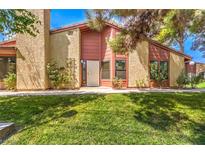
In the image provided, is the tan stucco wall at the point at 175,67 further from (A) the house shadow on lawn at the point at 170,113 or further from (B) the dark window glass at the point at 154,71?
(A) the house shadow on lawn at the point at 170,113

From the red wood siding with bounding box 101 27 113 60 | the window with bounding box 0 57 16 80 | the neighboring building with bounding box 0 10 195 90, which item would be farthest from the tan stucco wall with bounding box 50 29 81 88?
the window with bounding box 0 57 16 80

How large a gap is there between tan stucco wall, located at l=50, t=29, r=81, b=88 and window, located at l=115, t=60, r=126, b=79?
2.32 meters

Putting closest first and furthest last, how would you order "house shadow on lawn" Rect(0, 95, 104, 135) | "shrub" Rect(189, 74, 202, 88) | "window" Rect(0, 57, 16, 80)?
1. "house shadow on lawn" Rect(0, 95, 104, 135)
2. "window" Rect(0, 57, 16, 80)
3. "shrub" Rect(189, 74, 202, 88)

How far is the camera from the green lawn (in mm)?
4723

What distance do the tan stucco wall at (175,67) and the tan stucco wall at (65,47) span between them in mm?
5936

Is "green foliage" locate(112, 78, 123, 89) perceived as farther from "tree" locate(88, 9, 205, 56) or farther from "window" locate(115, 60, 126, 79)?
"tree" locate(88, 9, 205, 56)

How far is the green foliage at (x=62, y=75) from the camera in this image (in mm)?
10781

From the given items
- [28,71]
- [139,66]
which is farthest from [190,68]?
[28,71]

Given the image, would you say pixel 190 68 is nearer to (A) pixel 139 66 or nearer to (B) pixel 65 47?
(A) pixel 139 66

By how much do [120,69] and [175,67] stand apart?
373 centimetres

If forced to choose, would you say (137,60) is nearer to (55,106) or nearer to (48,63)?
(48,63)

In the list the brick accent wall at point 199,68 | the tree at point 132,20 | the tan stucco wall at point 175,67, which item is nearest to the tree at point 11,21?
the tree at point 132,20

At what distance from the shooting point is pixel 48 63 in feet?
35.8
